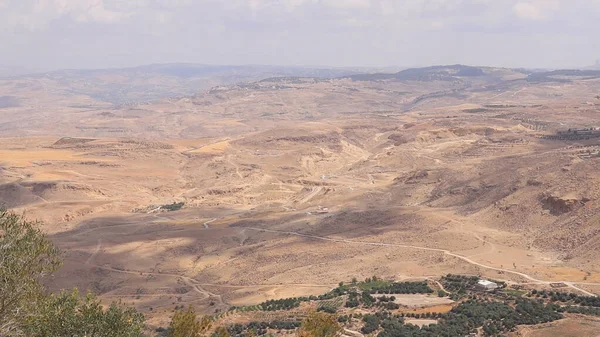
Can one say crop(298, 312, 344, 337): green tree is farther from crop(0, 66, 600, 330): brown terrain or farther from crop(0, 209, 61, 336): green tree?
crop(0, 66, 600, 330): brown terrain

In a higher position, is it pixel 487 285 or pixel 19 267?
pixel 19 267

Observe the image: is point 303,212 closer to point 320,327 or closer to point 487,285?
point 487,285

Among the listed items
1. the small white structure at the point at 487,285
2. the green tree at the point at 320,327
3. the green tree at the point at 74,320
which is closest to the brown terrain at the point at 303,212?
the small white structure at the point at 487,285

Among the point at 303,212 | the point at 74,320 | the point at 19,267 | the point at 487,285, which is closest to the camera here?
the point at 19,267

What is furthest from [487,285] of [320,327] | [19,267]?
[19,267]

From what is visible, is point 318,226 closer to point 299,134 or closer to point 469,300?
point 469,300

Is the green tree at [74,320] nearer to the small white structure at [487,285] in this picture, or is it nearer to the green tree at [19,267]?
the green tree at [19,267]

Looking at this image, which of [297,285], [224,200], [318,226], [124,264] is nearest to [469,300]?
[297,285]
